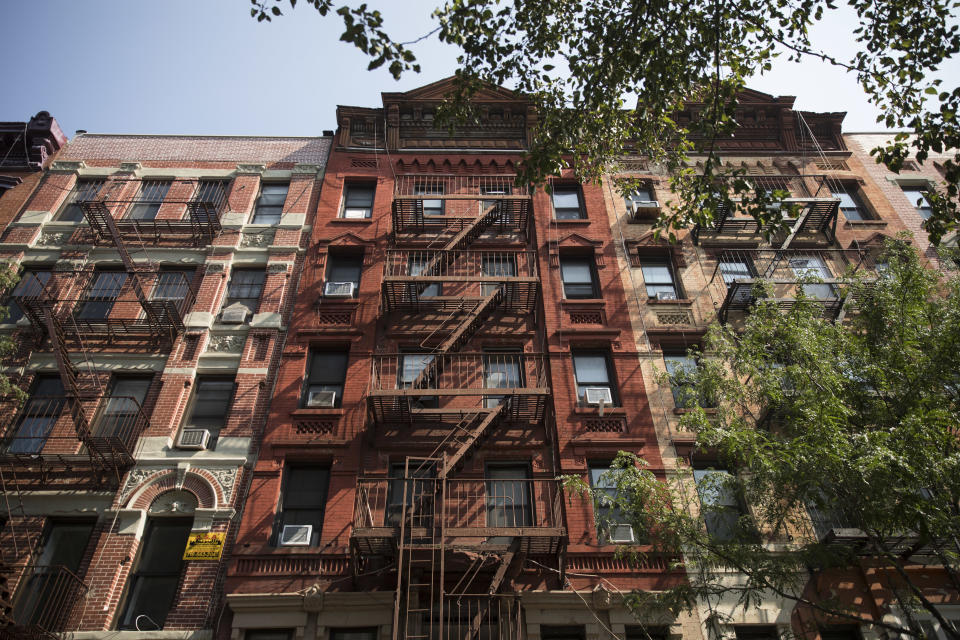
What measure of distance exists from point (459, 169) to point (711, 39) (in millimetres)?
11184

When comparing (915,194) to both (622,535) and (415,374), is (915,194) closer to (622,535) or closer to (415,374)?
(622,535)

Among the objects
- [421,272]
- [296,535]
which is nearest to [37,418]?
[296,535]

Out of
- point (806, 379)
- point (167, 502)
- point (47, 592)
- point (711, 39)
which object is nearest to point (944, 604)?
point (806, 379)

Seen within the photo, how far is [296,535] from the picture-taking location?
14.2 meters

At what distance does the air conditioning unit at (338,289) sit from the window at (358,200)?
3.29 m

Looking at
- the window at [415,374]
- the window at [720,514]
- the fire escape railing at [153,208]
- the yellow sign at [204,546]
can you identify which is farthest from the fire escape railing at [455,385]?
the fire escape railing at [153,208]

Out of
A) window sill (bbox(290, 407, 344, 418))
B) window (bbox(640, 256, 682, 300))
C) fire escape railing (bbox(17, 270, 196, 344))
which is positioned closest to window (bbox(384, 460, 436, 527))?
window sill (bbox(290, 407, 344, 418))


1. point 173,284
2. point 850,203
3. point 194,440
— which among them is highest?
point 850,203

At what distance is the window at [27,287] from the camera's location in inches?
715

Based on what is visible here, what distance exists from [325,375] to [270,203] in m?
7.14

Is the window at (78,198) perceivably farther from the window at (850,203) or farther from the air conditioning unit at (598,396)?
the window at (850,203)

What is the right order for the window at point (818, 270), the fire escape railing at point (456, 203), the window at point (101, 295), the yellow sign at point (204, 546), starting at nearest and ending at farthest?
1. the yellow sign at point (204, 546)
2. the window at point (101, 295)
3. the window at point (818, 270)
4. the fire escape railing at point (456, 203)

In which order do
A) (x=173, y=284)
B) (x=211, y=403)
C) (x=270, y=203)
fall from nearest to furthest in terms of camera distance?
1. (x=211, y=403)
2. (x=173, y=284)
3. (x=270, y=203)

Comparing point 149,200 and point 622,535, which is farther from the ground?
point 149,200
